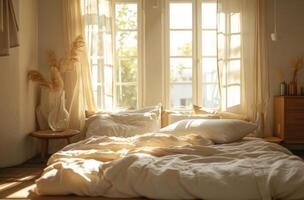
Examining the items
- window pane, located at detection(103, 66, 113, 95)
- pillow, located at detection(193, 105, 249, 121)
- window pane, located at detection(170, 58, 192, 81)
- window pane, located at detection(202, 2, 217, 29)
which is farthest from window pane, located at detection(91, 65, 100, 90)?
window pane, located at detection(202, 2, 217, 29)

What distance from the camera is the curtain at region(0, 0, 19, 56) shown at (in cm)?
389

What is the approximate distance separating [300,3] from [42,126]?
13.9ft

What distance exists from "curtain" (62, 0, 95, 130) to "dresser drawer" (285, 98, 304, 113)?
2.75 meters

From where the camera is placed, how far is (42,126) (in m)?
5.22

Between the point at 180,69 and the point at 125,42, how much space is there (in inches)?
36.8

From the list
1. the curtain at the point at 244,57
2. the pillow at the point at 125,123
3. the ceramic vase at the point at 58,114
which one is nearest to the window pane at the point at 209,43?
the curtain at the point at 244,57

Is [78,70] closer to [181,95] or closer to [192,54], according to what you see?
[181,95]

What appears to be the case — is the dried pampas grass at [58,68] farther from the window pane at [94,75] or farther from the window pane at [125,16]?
the window pane at [125,16]

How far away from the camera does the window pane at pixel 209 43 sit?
538cm

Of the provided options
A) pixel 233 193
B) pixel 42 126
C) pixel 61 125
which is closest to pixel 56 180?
pixel 233 193

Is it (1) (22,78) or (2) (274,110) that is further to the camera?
(2) (274,110)

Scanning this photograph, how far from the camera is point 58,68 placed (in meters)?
5.06

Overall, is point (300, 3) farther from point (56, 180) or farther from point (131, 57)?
point (56, 180)

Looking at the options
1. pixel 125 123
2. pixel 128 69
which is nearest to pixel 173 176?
pixel 125 123
